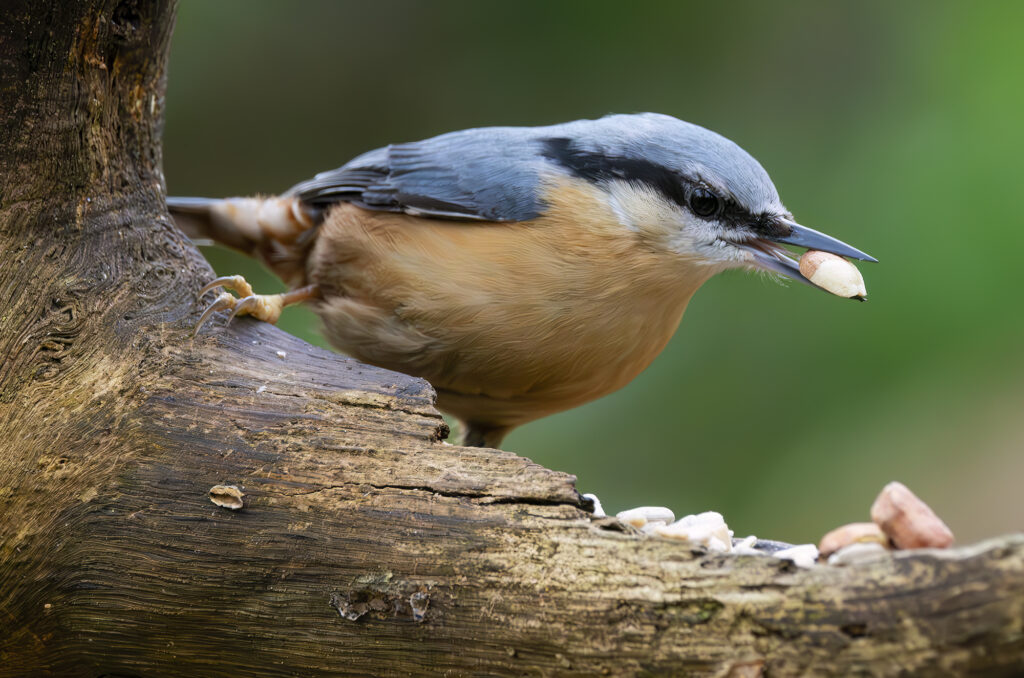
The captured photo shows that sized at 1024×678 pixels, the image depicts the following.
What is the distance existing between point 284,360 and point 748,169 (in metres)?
1.09

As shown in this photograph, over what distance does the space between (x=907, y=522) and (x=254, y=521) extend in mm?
1019

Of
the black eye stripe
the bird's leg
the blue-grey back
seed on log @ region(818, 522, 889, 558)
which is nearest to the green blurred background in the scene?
the blue-grey back

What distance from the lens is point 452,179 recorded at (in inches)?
91.7

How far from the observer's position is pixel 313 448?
5.37 feet

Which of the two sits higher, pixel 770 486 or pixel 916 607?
pixel 770 486

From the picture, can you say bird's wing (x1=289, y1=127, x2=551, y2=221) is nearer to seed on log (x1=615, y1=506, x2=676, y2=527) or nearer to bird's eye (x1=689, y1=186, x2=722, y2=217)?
bird's eye (x1=689, y1=186, x2=722, y2=217)

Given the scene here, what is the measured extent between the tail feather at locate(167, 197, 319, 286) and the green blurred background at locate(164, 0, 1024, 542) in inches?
26.2

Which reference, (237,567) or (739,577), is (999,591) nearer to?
(739,577)

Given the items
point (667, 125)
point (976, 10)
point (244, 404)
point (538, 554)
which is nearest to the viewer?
point (538, 554)

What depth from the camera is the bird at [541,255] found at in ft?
6.86

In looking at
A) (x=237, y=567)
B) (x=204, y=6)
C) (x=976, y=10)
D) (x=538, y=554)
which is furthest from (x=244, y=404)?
(x=976, y=10)

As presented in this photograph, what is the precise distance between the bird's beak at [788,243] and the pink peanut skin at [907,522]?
701 millimetres

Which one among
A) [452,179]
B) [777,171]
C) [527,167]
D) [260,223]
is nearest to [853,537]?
[527,167]

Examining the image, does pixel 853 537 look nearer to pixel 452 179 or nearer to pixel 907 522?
pixel 907 522
